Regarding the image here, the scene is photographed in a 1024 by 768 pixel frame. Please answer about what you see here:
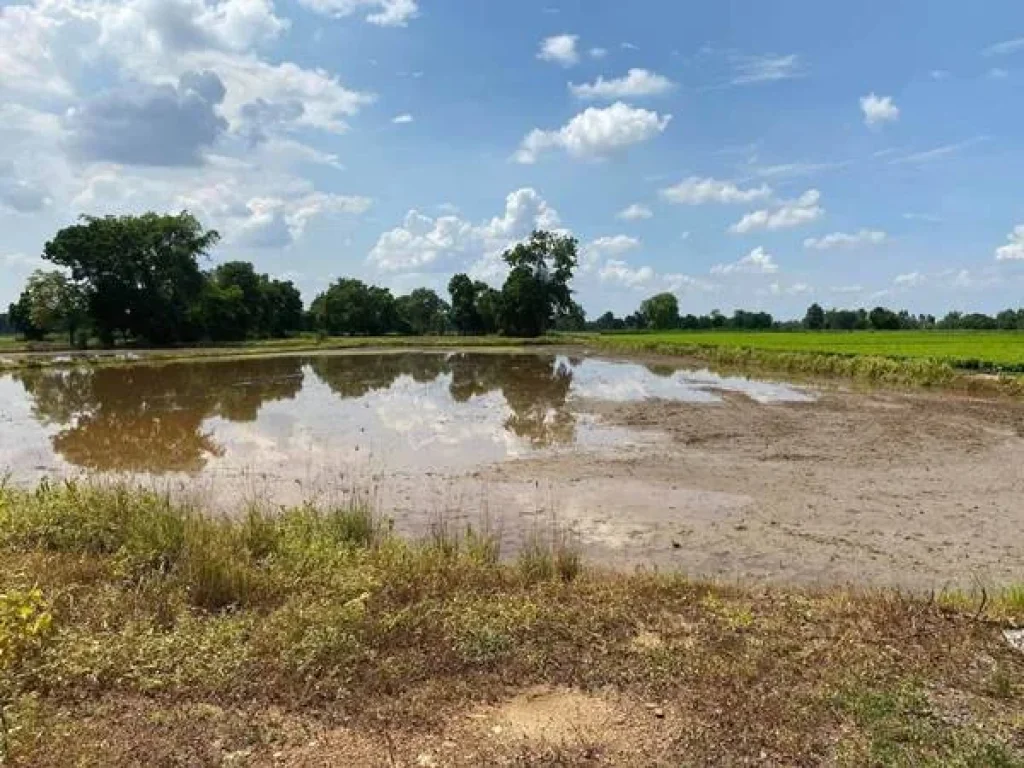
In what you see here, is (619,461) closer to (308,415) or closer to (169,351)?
(308,415)

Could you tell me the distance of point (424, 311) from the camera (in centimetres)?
12400

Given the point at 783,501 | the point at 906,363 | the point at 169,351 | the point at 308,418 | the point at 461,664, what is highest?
the point at 906,363

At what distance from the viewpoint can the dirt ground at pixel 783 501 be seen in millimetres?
8016

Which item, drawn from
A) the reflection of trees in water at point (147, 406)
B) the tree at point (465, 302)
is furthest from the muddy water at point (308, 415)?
the tree at point (465, 302)

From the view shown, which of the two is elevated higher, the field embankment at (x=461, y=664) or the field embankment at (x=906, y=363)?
the field embankment at (x=906, y=363)

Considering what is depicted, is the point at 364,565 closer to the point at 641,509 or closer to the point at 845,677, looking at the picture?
the point at 845,677

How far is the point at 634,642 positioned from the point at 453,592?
1555mm

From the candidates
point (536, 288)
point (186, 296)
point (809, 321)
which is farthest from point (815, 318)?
point (186, 296)

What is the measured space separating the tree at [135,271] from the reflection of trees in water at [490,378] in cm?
2259

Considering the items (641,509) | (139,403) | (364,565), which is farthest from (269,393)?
(364,565)

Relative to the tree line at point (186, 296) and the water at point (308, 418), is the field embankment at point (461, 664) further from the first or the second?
the tree line at point (186, 296)

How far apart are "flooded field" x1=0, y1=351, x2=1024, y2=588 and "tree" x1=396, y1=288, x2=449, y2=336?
302 ft

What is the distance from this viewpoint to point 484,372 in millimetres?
36406

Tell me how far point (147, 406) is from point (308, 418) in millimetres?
5885
